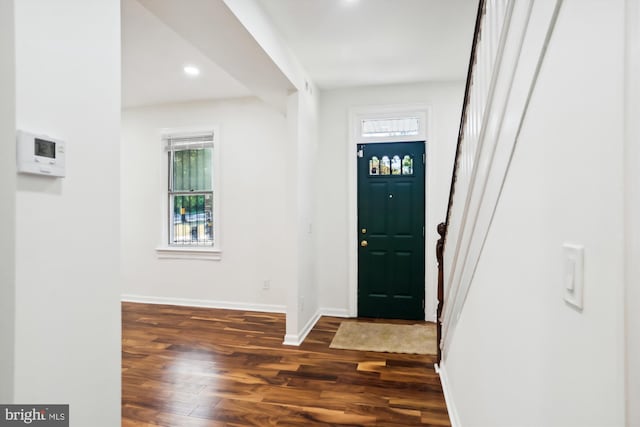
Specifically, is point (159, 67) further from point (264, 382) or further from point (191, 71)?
point (264, 382)

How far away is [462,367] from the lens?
1868 mm

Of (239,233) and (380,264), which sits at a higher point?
(239,233)

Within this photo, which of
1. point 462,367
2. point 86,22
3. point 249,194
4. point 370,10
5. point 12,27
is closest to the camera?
point 12,27

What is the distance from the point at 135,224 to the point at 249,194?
1.79 metres

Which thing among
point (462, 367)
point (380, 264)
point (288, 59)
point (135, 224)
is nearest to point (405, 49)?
point (288, 59)

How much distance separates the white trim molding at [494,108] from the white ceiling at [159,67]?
2.34 metres

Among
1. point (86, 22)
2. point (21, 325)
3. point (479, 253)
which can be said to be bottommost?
point (21, 325)

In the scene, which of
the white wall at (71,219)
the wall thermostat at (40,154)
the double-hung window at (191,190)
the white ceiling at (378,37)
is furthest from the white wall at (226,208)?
the wall thermostat at (40,154)

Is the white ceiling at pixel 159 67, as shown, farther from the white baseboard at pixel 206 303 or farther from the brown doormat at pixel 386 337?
the brown doormat at pixel 386 337

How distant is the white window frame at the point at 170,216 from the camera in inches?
175

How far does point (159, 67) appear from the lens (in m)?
3.41

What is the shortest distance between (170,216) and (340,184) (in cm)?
249

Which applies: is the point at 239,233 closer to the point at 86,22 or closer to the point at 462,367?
the point at 462,367

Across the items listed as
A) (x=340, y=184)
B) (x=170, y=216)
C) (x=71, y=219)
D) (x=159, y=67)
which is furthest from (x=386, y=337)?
(x=159, y=67)
